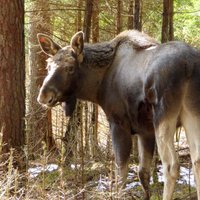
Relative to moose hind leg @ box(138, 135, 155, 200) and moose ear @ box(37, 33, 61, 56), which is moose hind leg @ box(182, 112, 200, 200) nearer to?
moose hind leg @ box(138, 135, 155, 200)

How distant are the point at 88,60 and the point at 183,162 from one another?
153 inches

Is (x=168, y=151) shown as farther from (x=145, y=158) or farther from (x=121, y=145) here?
(x=145, y=158)

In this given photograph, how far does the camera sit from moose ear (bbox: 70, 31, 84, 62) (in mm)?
6867

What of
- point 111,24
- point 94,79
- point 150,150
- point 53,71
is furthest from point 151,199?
point 111,24

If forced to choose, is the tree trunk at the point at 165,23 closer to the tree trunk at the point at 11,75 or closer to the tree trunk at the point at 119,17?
the tree trunk at the point at 11,75

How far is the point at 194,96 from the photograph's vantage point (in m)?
5.75

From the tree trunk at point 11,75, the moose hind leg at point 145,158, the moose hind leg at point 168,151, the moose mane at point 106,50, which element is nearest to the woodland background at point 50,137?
the tree trunk at point 11,75

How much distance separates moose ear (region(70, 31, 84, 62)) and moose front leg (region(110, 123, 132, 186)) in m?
1.13

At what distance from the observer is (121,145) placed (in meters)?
6.74

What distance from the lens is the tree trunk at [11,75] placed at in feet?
21.5

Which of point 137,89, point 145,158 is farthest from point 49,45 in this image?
point 145,158

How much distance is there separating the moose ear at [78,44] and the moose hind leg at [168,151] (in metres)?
1.77

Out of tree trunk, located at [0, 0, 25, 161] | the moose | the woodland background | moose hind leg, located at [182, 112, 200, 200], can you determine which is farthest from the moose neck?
moose hind leg, located at [182, 112, 200, 200]

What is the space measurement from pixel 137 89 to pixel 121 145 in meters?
0.98
